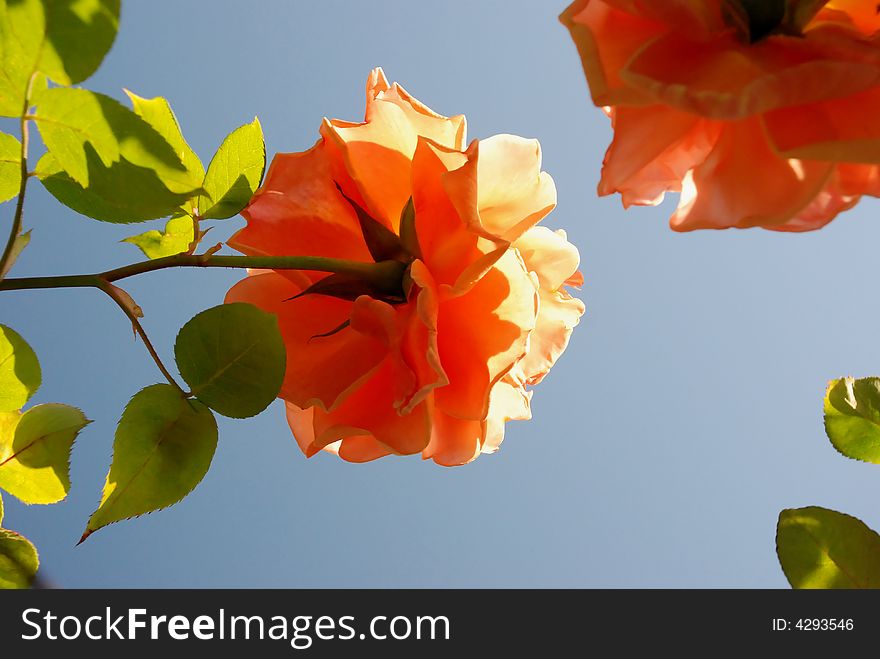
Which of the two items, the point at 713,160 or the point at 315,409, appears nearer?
the point at 713,160

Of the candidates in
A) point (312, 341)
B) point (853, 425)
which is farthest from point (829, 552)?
point (312, 341)

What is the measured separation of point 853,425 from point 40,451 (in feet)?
1.62

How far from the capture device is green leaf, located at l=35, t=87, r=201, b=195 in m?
0.37

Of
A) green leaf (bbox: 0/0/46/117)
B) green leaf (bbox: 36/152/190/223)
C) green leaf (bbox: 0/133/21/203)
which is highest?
green leaf (bbox: 0/133/21/203)

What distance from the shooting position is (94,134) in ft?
1.23

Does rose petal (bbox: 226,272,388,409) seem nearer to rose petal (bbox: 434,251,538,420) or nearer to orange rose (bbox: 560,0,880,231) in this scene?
rose petal (bbox: 434,251,538,420)

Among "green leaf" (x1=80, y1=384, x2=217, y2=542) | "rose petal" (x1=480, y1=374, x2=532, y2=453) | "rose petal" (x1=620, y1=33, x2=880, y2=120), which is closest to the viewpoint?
"rose petal" (x1=620, y1=33, x2=880, y2=120)

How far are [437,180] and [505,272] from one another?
0.24ft

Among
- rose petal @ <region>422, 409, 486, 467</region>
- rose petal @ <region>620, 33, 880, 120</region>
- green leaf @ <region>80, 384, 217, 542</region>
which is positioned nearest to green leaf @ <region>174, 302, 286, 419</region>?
green leaf @ <region>80, 384, 217, 542</region>

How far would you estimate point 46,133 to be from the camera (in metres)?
0.38

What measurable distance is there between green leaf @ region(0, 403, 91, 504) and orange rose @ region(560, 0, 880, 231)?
363mm

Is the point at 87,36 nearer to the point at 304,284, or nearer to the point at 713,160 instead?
the point at 304,284

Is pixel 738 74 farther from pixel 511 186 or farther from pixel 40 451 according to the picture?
pixel 40 451

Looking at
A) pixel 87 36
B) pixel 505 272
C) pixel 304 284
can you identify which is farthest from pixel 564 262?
pixel 87 36
